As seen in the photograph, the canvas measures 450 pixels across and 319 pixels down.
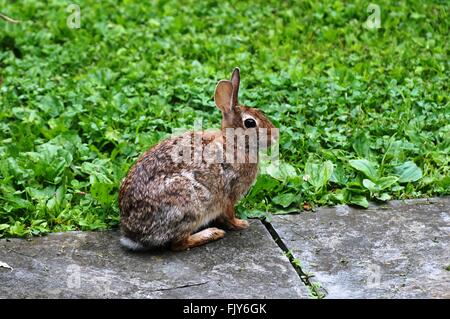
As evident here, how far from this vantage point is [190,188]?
5.27 metres

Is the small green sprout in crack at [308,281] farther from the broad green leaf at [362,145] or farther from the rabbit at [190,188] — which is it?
the broad green leaf at [362,145]

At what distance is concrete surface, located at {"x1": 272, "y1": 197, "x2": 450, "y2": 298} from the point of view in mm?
4812

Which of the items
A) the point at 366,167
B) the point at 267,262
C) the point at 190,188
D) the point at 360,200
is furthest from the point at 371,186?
the point at 190,188

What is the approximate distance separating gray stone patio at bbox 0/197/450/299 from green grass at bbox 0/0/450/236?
27 cm

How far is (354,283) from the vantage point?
4855 mm

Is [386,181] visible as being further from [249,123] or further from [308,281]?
[308,281]

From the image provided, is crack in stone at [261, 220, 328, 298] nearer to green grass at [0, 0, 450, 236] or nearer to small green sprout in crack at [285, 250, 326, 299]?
small green sprout in crack at [285, 250, 326, 299]

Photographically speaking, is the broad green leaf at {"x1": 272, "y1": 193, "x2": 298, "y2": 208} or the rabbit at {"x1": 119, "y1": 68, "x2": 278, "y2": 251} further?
the broad green leaf at {"x1": 272, "y1": 193, "x2": 298, "y2": 208}

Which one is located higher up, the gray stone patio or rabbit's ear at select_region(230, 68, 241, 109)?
rabbit's ear at select_region(230, 68, 241, 109)

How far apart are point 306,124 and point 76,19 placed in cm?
351

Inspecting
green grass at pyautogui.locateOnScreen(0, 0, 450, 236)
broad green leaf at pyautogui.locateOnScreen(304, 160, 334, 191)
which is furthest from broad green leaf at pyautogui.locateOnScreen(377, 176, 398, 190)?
broad green leaf at pyautogui.locateOnScreen(304, 160, 334, 191)

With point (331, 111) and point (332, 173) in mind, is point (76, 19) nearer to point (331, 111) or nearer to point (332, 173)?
point (331, 111)
